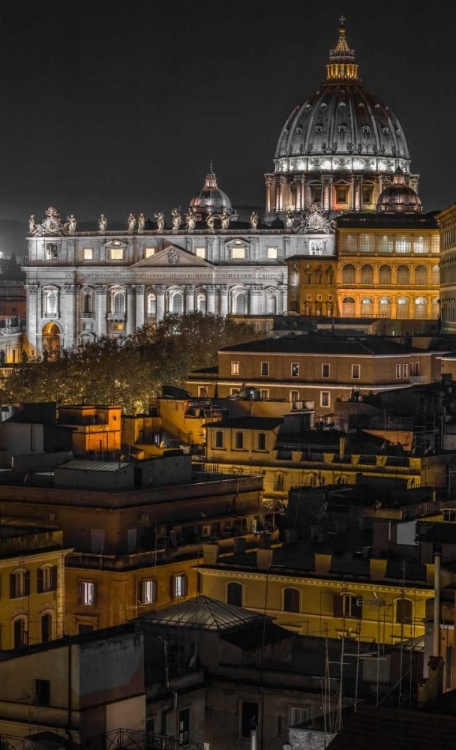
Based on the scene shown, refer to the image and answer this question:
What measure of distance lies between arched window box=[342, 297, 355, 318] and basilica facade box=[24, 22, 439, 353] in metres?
0.06

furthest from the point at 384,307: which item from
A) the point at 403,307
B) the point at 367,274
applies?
the point at 367,274

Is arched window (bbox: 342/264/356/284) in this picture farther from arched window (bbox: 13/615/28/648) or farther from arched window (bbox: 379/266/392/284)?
arched window (bbox: 13/615/28/648)

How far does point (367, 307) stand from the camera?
13375cm

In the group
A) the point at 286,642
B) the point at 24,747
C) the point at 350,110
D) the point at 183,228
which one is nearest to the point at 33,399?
the point at 286,642

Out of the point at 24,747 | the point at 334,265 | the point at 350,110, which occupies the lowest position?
the point at 24,747

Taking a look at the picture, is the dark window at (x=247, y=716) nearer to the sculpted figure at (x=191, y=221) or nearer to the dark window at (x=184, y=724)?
the dark window at (x=184, y=724)

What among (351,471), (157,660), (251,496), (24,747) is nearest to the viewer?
(24,747)

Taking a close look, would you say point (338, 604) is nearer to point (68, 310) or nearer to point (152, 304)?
point (152, 304)

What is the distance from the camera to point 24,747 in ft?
82.8

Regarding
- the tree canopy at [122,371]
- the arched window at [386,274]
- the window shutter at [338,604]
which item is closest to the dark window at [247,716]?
the window shutter at [338,604]

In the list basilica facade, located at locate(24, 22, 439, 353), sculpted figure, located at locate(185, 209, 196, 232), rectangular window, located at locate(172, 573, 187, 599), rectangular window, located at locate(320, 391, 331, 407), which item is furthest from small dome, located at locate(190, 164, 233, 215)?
rectangular window, located at locate(172, 573, 187, 599)

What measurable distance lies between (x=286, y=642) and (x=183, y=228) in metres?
132

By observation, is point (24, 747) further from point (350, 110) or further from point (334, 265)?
point (350, 110)

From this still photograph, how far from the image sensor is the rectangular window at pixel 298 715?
29.2 m
